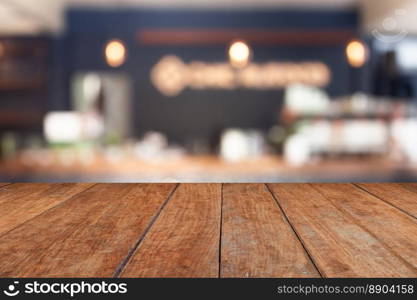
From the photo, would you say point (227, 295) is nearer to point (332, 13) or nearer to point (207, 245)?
point (207, 245)

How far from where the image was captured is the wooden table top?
39.2 inches

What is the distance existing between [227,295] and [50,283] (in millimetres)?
314

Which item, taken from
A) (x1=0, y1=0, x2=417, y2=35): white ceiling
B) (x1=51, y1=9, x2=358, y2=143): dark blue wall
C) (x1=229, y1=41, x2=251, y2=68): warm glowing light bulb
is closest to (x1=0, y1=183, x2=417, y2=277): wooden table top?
(x1=0, y1=0, x2=417, y2=35): white ceiling

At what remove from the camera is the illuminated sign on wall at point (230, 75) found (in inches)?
361

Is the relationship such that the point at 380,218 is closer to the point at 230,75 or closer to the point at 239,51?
the point at 239,51

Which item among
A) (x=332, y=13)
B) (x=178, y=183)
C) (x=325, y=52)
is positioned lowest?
(x=178, y=183)

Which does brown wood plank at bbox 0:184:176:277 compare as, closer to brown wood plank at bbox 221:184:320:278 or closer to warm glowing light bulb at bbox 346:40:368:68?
brown wood plank at bbox 221:184:320:278

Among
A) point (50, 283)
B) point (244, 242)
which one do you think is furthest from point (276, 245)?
point (50, 283)

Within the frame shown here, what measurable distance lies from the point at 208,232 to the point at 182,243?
121mm

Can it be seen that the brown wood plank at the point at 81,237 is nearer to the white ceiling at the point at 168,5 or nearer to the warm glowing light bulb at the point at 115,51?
the white ceiling at the point at 168,5

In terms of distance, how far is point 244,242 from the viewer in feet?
3.88

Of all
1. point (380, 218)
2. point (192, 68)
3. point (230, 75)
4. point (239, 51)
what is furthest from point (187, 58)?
point (380, 218)

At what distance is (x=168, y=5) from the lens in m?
8.51

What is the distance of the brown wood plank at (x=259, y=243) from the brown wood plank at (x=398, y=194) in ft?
1.35
